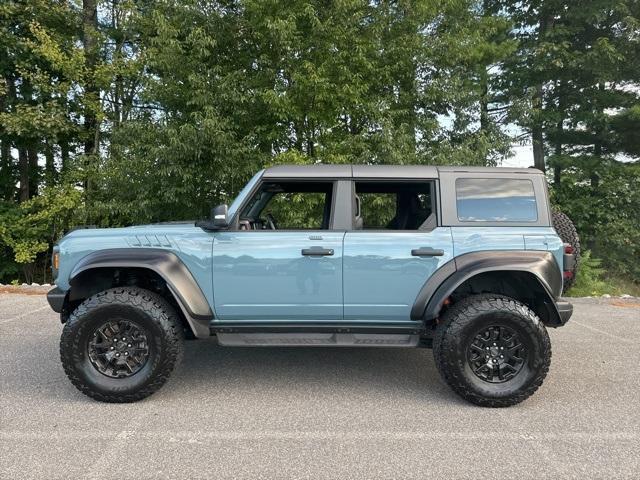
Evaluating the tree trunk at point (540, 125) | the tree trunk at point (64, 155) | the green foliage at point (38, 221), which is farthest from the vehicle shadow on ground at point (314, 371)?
the tree trunk at point (540, 125)

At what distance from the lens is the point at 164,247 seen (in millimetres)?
3371

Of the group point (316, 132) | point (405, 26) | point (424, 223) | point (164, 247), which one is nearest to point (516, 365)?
point (424, 223)

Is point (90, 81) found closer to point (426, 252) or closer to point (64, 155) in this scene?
point (64, 155)

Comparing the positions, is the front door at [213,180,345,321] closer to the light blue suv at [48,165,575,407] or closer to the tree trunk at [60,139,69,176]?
the light blue suv at [48,165,575,407]

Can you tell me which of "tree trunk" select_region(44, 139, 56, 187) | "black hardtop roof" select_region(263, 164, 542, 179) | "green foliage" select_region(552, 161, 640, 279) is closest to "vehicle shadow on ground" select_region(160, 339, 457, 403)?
"black hardtop roof" select_region(263, 164, 542, 179)

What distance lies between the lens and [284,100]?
28.0ft

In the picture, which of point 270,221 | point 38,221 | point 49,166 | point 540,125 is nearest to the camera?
point 270,221

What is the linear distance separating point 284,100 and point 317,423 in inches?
272

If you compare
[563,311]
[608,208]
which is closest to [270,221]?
[563,311]

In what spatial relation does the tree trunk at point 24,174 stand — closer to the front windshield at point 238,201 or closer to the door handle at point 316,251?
the front windshield at point 238,201

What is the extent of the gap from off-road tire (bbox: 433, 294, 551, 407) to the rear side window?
28.6 inches

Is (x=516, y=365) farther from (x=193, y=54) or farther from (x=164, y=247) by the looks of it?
(x=193, y=54)

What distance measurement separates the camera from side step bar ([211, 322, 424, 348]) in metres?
3.39

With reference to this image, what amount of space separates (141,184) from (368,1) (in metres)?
6.55
